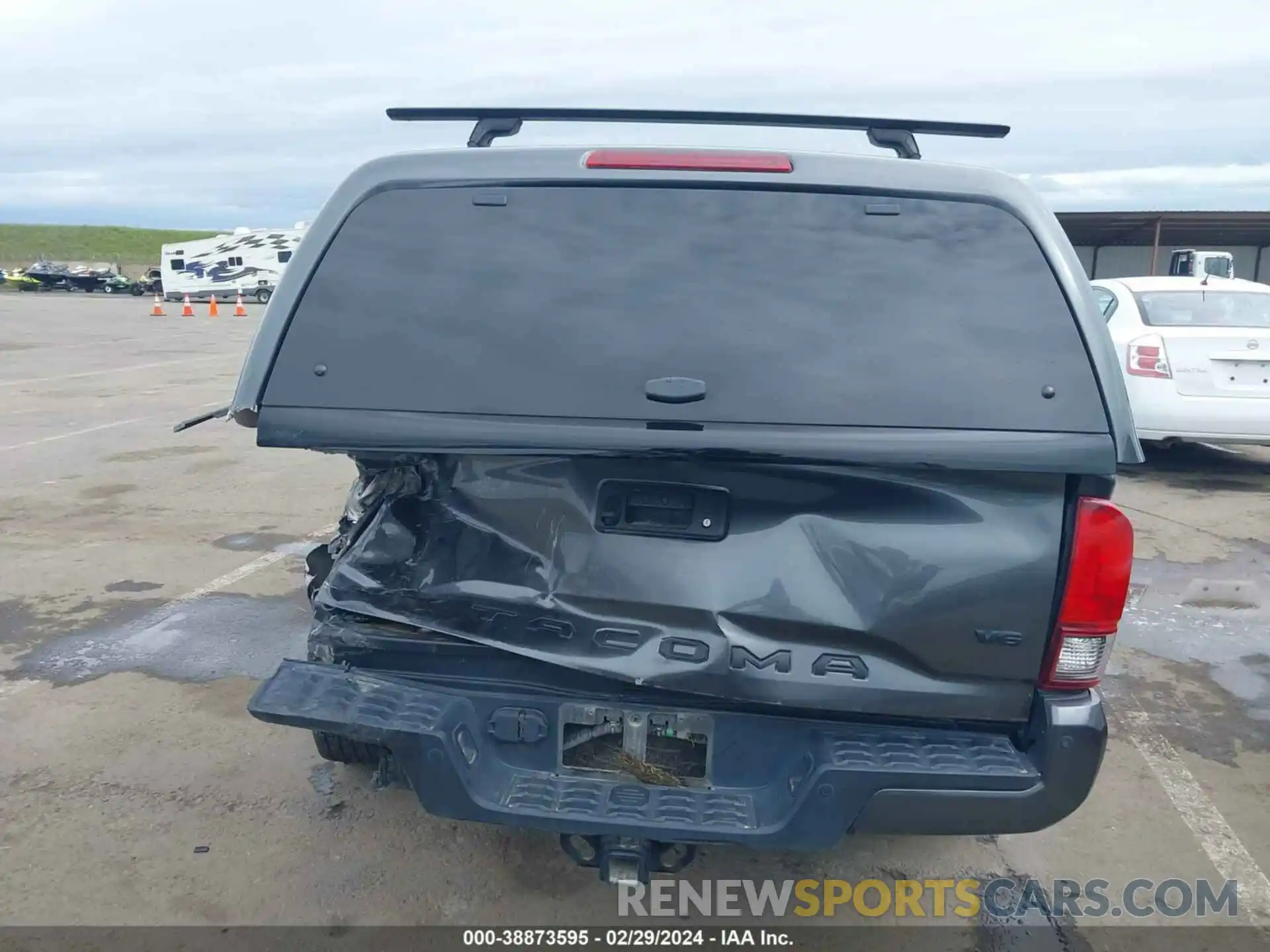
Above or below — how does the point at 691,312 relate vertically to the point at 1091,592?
above

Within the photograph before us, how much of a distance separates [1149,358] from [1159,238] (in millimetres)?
24554

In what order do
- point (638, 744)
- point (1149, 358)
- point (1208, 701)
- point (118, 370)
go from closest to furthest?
1. point (638, 744)
2. point (1208, 701)
3. point (1149, 358)
4. point (118, 370)

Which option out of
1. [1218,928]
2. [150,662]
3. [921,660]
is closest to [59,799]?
[150,662]

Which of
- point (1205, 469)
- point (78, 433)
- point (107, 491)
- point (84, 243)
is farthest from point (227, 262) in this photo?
point (84, 243)

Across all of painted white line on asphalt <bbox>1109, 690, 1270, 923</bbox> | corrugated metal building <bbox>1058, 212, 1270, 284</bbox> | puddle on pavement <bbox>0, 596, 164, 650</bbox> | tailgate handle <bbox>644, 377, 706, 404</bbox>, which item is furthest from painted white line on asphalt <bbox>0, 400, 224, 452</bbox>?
corrugated metal building <bbox>1058, 212, 1270, 284</bbox>

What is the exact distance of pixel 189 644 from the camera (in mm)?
4945

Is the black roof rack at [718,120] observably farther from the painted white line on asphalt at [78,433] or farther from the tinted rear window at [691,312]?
the painted white line on asphalt at [78,433]

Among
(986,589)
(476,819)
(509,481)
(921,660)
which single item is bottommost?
(476,819)

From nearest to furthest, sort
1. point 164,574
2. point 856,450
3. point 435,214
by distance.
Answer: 1. point 856,450
2. point 435,214
3. point 164,574

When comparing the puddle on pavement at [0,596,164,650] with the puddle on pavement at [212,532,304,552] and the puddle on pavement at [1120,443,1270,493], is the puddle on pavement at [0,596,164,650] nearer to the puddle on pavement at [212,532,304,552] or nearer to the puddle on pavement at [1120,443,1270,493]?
the puddle on pavement at [212,532,304,552]

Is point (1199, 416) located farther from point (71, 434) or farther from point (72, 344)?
point (72, 344)

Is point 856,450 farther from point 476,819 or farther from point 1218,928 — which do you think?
point 1218,928

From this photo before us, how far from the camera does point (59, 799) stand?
139 inches

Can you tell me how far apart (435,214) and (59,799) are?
8.13 ft
